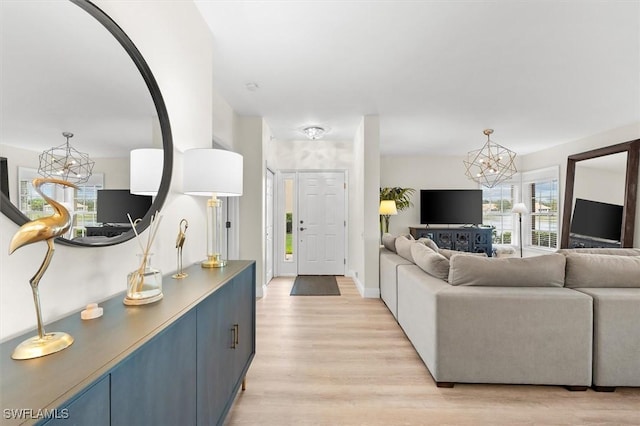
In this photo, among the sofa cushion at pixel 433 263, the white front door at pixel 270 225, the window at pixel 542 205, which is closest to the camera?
the sofa cushion at pixel 433 263

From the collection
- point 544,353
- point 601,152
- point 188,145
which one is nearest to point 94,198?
point 188,145

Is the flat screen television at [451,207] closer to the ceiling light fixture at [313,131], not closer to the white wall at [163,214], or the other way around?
the ceiling light fixture at [313,131]

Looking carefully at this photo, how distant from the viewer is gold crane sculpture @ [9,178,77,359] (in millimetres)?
683

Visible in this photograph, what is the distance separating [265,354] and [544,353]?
1998 millimetres

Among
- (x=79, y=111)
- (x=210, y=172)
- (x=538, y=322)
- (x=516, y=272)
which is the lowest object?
(x=538, y=322)

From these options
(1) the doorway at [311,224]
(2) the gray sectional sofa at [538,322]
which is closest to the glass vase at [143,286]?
(2) the gray sectional sofa at [538,322]

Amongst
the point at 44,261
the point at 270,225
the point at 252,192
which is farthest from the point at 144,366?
the point at 270,225

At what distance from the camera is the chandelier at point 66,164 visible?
89 centimetres

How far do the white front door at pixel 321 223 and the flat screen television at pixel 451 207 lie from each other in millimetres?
2063

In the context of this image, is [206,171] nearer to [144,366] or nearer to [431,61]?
[144,366]

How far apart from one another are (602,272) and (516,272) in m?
0.59

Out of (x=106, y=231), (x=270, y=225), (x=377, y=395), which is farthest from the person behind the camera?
(x=270, y=225)

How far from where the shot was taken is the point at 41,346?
703 millimetres

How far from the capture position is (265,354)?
2.42 m
